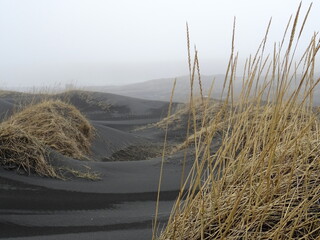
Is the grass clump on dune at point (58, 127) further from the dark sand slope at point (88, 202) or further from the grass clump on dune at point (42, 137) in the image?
the dark sand slope at point (88, 202)

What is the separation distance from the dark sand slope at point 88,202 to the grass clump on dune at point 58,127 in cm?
80

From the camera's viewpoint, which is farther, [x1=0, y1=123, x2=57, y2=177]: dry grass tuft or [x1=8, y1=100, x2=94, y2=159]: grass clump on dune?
[x1=8, y1=100, x2=94, y2=159]: grass clump on dune

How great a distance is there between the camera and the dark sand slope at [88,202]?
98.3 inches

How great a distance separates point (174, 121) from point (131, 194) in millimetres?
5034

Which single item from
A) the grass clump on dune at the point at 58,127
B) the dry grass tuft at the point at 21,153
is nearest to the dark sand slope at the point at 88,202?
the dry grass tuft at the point at 21,153

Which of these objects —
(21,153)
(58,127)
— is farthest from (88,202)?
(58,127)

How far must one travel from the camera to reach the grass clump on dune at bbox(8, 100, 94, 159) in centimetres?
438

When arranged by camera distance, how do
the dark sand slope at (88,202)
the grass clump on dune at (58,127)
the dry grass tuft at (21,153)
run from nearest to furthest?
the dark sand slope at (88,202) < the dry grass tuft at (21,153) < the grass clump on dune at (58,127)

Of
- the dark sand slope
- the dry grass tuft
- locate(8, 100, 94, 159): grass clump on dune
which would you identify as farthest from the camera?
locate(8, 100, 94, 159): grass clump on dune

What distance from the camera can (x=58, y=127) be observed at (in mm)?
4684

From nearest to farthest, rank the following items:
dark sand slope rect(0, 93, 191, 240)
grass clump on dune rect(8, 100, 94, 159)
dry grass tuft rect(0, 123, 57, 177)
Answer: dark sand slope rect(0, 93, 191, 240), dry grass tuft rect(0, 123, 57, 177), grass clump on dune rect(8, 100, 94, 159)

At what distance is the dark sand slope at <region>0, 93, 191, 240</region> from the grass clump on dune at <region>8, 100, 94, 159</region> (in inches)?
31.4

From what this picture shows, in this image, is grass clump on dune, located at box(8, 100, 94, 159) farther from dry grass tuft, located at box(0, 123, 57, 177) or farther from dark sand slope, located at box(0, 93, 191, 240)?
dark sand slope, located at box(0, 93, 191, 240)

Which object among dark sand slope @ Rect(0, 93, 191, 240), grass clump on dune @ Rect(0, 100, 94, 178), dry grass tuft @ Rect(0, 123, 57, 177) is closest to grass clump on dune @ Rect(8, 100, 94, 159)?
grass clump on dune @ Rect(0, 100, 94, 178)
